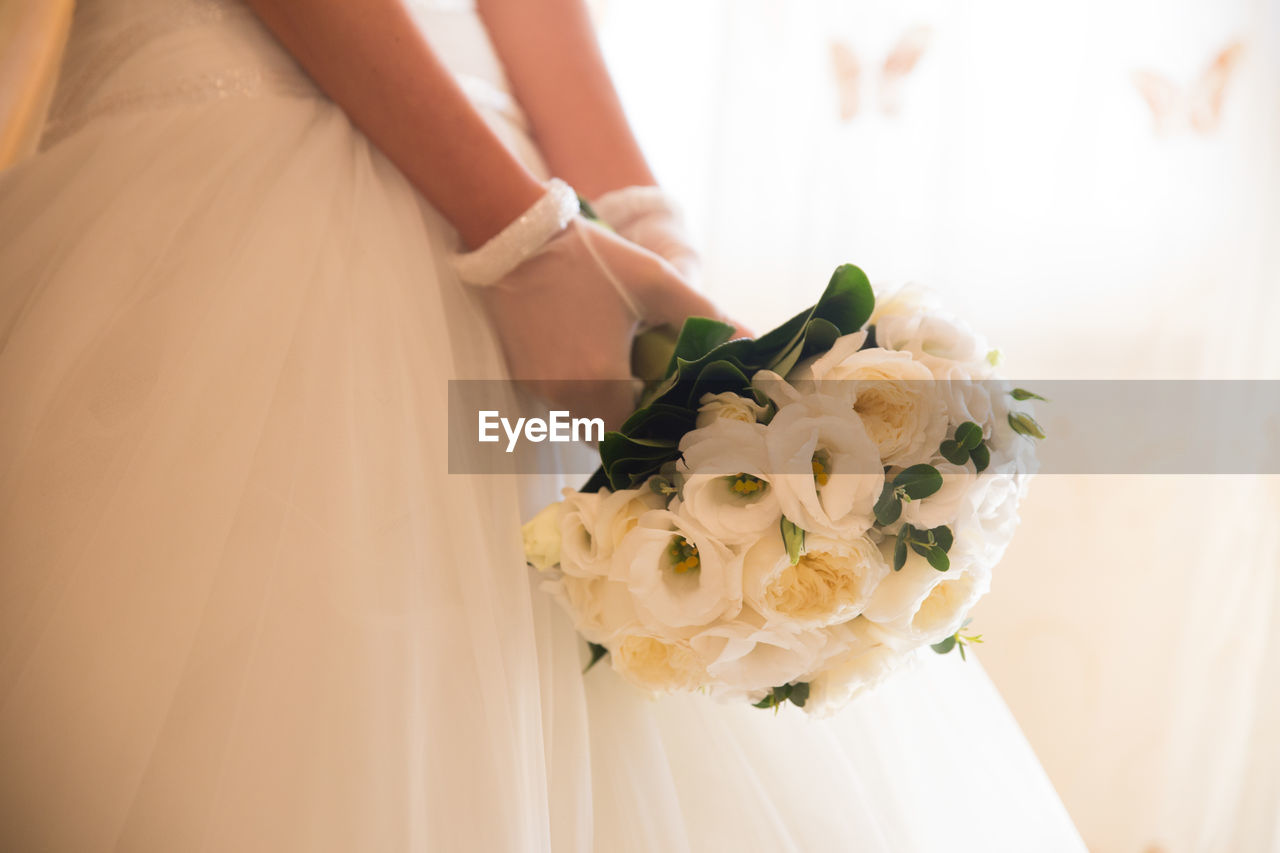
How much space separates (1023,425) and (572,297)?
34 cm

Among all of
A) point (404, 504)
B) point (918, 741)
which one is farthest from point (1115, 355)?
point (404, 504)

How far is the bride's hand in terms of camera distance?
61 centimetres

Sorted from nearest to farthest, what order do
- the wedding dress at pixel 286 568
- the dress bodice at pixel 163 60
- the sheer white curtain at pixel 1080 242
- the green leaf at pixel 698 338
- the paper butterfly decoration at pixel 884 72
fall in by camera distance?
the wedding dress at pixel 286 568 → the green leaf at pixel 698 338 → the dress bodice at pixel 163 60 → the sheer white curtain at pixel 1080 242 → the paper butterfly decoration at pixel 884 72

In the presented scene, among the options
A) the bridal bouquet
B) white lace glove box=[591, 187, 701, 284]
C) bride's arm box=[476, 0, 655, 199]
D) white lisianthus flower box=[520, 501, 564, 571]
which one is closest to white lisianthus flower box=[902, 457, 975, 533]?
the bridal bouquet

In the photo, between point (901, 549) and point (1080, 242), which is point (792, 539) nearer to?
point (901, 549)

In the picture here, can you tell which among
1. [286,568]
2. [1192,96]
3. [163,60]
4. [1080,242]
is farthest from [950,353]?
[1192,96]

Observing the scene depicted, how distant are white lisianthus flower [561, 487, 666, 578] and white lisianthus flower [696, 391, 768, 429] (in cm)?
6

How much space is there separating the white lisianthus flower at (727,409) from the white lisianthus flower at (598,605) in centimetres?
12

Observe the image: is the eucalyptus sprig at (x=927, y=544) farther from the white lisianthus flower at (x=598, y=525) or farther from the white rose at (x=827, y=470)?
the white lisianthus flower at (x=598, y=525)

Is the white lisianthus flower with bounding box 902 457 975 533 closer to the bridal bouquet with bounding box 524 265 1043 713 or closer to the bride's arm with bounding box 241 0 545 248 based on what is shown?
the bridal bouquet with bounding box 524 265 1043 713

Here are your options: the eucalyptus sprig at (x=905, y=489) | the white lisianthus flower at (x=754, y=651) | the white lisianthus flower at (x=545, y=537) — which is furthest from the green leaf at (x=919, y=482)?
Answer: the white lisianthus flower at (x=545, y=537)

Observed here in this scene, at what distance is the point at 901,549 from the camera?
17.9 inches

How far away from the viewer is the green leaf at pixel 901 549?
1.49 feet

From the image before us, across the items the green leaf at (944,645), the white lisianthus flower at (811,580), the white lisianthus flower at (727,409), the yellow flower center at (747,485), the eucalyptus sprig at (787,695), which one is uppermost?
the white lisianthus flower at (727,409)
